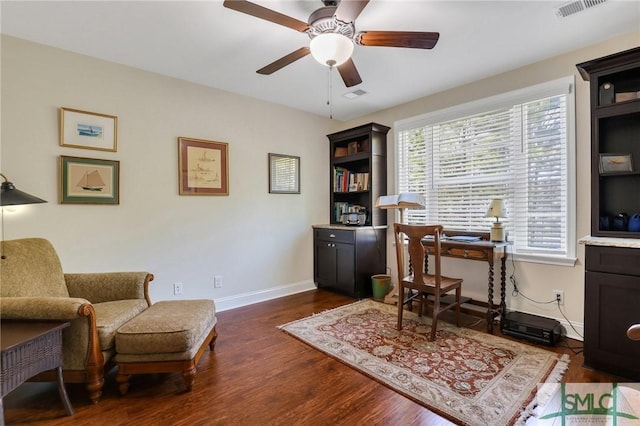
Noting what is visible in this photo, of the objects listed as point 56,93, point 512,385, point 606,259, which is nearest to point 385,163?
point 606,259

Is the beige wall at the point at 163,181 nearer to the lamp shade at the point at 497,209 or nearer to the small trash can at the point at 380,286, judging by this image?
the small trash can at the point at 380,286

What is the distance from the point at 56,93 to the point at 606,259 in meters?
4.35

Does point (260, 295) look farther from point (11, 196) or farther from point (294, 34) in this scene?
point (294, 34)

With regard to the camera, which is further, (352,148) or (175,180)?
(352,148)

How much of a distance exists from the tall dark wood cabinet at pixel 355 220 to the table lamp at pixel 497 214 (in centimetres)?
140

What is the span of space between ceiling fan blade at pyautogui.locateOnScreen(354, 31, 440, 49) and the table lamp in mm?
1690

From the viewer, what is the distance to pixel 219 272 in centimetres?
345

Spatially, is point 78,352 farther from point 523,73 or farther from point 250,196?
point 523,73

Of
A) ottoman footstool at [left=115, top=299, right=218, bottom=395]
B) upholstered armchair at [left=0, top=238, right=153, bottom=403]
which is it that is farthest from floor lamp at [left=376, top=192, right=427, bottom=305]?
upholstered armchair at [left=0, top=238, right=153, bottom=403]

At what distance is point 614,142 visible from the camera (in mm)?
2426

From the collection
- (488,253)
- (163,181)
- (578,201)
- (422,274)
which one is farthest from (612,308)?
(163,181)

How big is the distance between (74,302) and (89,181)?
4.48 feet

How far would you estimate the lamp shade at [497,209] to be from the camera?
285 cm

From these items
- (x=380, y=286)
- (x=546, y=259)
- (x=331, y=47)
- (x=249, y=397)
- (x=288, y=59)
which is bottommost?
(x=249, y=397)
